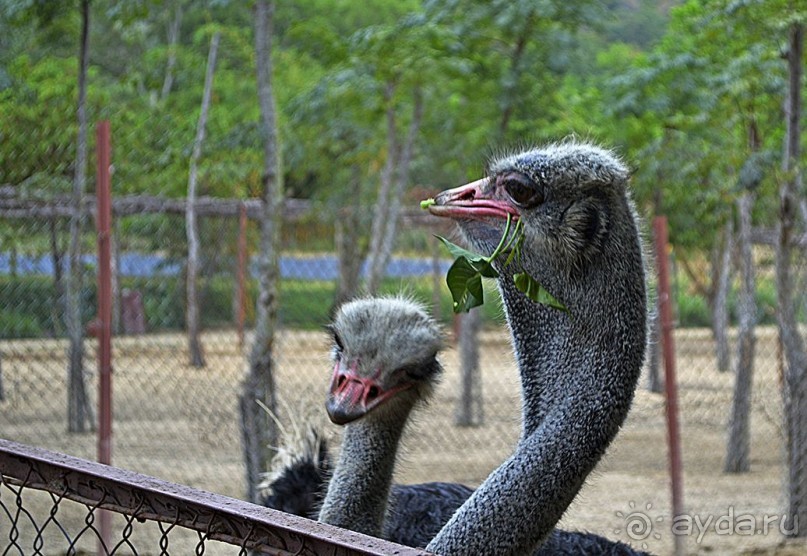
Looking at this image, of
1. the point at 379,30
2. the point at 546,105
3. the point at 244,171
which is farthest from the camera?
the point at 244,171

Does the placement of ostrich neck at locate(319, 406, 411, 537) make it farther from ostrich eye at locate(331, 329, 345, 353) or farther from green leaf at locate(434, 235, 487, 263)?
green leaf at locate(434, 235, 487, 263)

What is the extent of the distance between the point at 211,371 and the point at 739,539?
455cm

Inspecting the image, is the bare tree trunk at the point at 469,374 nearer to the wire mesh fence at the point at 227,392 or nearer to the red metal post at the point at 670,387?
the wire mesh fence at the point at 227,392

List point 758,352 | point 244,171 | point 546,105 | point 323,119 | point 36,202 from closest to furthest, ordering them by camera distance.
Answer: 1. point 36,202
2. point 546,105
3. point 323,119
4. point 244,171
5. point 758,352

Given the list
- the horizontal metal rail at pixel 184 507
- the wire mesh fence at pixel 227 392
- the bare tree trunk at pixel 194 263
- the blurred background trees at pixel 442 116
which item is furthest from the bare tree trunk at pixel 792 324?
the horizontal metal rail at pixel 184 507

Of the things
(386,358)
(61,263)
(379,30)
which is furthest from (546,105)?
(386,358)

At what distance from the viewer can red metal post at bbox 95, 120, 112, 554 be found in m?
4.65

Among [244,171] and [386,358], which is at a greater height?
[244,171]

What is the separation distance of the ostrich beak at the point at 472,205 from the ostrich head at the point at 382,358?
2.62 ft

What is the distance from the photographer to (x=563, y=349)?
210cm

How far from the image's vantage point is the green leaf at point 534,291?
6.68 ft

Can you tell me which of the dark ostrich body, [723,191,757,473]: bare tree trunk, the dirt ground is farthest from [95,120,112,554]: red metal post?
[723,191,757,473]: bare tree trunk

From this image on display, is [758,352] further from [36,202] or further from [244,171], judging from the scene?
[36,202]

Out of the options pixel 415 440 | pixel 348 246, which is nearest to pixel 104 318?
pixel 415 440
